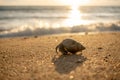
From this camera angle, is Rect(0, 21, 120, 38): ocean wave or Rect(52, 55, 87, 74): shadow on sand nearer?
Rect(52, 55, 87, 74): shadow on sand

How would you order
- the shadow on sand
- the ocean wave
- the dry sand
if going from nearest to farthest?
the dry sand, the shadow on sand, the ocean wave

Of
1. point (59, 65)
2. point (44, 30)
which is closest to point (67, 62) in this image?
point (59, 65)

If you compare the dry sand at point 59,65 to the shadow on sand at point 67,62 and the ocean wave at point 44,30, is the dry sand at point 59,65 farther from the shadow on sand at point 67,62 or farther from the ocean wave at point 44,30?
the ocean wave at point 44,30

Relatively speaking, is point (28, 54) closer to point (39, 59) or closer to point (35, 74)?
point (39, 59)

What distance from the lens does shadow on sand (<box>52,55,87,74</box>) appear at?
22.9ft

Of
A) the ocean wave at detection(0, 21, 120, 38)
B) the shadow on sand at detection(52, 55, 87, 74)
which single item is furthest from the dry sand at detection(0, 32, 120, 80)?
the ocean wave at detection(0, 21, 120, 38)

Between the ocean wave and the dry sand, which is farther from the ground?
the dry sand

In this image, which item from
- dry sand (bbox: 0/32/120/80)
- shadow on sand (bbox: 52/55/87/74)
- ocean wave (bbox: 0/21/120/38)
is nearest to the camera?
dry sand (bbox: 0/32/120/80)

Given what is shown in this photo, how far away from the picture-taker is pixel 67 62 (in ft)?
25.3

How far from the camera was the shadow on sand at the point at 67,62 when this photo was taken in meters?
6.98

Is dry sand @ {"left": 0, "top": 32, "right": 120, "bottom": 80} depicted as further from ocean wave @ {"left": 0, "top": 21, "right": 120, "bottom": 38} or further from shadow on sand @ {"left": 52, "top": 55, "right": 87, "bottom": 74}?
ocean wave @ {"left": 0, "top": 21, "right": 120, "bottom": 38}

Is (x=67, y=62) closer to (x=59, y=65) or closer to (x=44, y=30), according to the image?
(x=59, y=65)

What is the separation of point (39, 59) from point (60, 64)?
859 mm

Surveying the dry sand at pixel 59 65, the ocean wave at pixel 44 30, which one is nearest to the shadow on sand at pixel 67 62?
the dry sand at pixel 59 65
